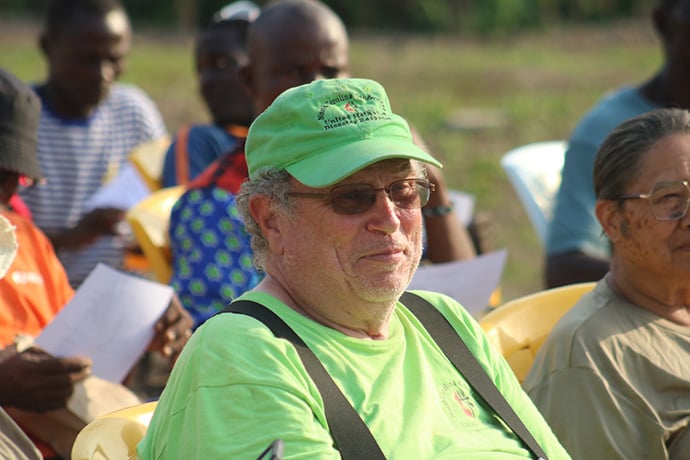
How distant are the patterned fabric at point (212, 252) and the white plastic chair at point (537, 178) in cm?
193

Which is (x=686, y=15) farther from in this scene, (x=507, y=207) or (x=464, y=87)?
(x=464, y=87)

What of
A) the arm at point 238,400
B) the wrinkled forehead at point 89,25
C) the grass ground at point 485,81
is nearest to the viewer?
the arm at point 238,400

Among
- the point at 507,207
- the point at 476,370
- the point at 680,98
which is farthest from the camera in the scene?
the point at 507,207

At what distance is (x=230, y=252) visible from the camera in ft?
13.0

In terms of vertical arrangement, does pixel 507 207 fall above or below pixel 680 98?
below

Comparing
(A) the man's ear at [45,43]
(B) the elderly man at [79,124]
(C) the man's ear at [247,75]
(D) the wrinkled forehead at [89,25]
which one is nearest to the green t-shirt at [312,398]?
(C) the man's ear at [247,75]

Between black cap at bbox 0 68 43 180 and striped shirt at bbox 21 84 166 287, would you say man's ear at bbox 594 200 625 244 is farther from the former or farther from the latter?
striped shirt at bbox 21 84 166 287

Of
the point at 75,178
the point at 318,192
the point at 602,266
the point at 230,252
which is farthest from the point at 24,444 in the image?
the point at 75,178

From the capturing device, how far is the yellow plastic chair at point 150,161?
562cm

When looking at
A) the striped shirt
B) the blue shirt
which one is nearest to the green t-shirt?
the blue shirt

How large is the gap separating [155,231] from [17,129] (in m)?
1.35

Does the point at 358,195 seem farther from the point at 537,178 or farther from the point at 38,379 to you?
the point at 537,178

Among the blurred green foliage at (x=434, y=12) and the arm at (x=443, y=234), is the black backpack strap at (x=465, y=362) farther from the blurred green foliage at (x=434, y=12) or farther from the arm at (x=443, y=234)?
the blurred green foliage at (x=434, y=12)

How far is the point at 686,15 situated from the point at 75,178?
303cm
